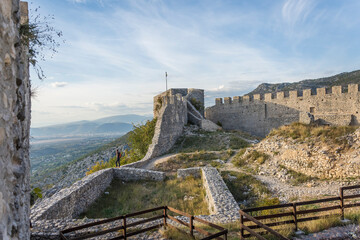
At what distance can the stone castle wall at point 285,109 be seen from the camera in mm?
20308

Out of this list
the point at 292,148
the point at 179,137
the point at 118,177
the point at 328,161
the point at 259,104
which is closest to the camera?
the point at 328,161

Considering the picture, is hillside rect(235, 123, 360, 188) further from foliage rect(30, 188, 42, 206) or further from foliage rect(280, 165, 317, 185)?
foliage rect(30, 188, 42, 206)

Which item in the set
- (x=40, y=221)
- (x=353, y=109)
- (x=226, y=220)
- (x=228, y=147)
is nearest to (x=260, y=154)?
(x=228, y=147)

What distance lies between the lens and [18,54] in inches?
132

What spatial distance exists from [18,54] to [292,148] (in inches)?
571

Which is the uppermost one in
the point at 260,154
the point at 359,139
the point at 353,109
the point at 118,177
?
the point at 353,109

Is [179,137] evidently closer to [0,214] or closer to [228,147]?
[228,147]

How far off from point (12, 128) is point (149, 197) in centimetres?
981

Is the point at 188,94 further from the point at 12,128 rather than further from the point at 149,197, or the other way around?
the point at 12,128

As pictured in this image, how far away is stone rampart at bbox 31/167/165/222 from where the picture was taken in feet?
28.5

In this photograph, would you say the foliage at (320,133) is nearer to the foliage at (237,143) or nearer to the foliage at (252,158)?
the foliage at (252,158)

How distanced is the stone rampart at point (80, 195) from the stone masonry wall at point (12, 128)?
19.0ft

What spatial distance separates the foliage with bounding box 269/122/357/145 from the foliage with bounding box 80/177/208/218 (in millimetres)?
7244

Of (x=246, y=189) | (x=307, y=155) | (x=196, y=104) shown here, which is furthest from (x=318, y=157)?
(x=196, y=104)
